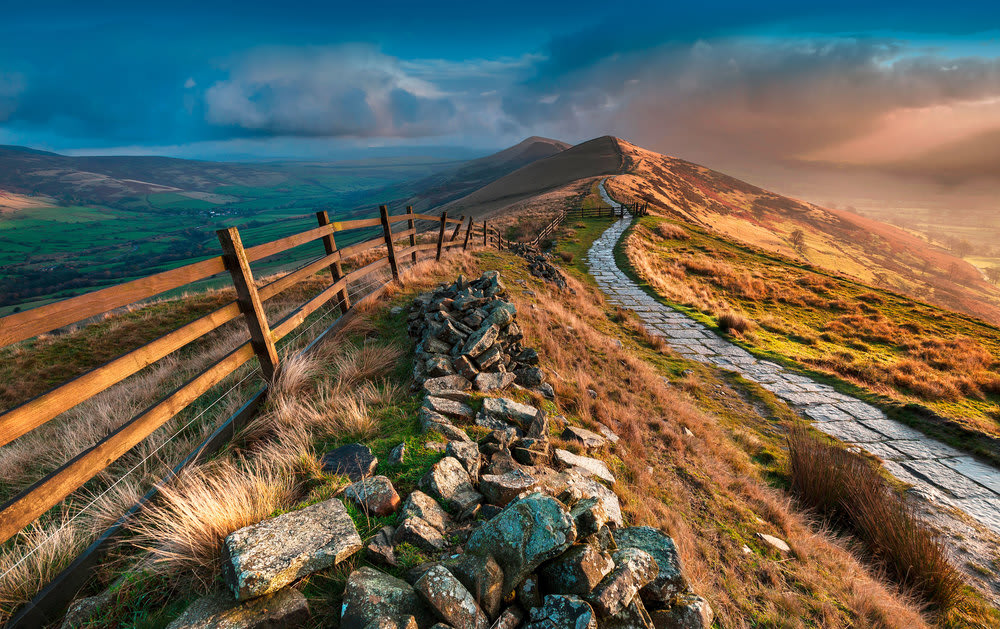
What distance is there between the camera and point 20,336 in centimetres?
232

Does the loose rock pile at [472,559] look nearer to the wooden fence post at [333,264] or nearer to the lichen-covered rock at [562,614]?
the lichen-covered rock at [562,614]

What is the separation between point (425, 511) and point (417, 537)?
216 millimetres

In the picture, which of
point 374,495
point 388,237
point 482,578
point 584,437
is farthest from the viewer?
point 388,237

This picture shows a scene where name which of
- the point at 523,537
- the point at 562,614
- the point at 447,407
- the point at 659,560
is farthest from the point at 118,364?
the point at 659,560

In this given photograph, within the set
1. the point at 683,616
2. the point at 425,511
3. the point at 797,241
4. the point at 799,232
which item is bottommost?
the point at 797,241

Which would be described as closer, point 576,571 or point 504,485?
point 576,571

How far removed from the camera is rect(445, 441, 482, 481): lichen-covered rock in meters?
3.20

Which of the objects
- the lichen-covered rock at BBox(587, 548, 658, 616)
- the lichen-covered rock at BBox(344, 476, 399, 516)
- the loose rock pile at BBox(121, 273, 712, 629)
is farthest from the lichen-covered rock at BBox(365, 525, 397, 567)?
the lichen-covered rock at BBox(587, 548, 658, 616)

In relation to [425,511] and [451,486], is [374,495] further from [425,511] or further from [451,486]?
[451,486]

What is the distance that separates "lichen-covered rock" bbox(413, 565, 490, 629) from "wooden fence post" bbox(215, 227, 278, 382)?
10.5 feet

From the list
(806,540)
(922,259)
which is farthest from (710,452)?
(922,259)

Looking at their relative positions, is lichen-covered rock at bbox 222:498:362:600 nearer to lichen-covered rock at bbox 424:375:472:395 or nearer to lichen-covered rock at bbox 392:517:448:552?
lichen-covered rock at bbox 392:517:448:552

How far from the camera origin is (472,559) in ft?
6.90

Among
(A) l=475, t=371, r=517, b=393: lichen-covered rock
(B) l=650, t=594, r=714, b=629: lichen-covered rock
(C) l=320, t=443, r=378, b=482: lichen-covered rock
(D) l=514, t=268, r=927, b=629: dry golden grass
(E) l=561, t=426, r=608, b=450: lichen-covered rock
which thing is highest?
(C) l=320, t=443, r=378, b=482: lichen-covered rock
